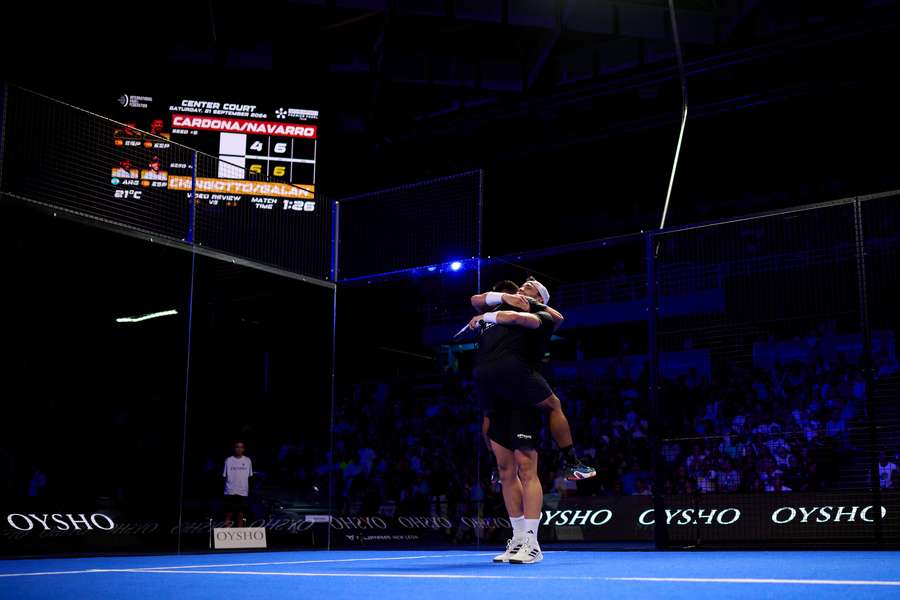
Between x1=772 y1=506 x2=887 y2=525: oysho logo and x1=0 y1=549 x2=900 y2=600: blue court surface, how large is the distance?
73.2 inches

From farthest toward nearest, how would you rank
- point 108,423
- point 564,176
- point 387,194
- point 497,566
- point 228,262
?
point 564,176
point 108,423
point 387,194
point 228,262
point 497,566

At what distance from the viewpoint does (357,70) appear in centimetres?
1348

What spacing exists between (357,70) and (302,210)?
5.42 m

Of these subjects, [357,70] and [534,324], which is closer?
[534,324]

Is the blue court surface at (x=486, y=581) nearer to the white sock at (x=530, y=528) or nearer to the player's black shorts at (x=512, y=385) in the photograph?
the white sock at (x=530, y=528)

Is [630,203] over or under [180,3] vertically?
under

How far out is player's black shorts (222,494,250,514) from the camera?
9375 millimetres

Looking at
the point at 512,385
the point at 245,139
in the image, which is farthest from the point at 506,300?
the point at 245,139

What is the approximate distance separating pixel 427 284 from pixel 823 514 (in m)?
4.35

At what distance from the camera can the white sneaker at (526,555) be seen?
15.0 ft

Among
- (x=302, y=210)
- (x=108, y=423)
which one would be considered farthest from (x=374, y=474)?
(x=302, y=210)

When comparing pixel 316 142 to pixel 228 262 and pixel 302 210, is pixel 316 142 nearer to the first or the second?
pixel 302 210

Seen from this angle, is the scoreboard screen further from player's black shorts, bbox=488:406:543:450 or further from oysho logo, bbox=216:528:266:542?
player's black shorts, bbox=488:406:543:450

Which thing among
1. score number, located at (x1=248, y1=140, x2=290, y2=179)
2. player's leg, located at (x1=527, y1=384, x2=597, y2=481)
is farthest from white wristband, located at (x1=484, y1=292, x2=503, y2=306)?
score number, located at (x1=248, y1=140, x2=290, y2=179)
